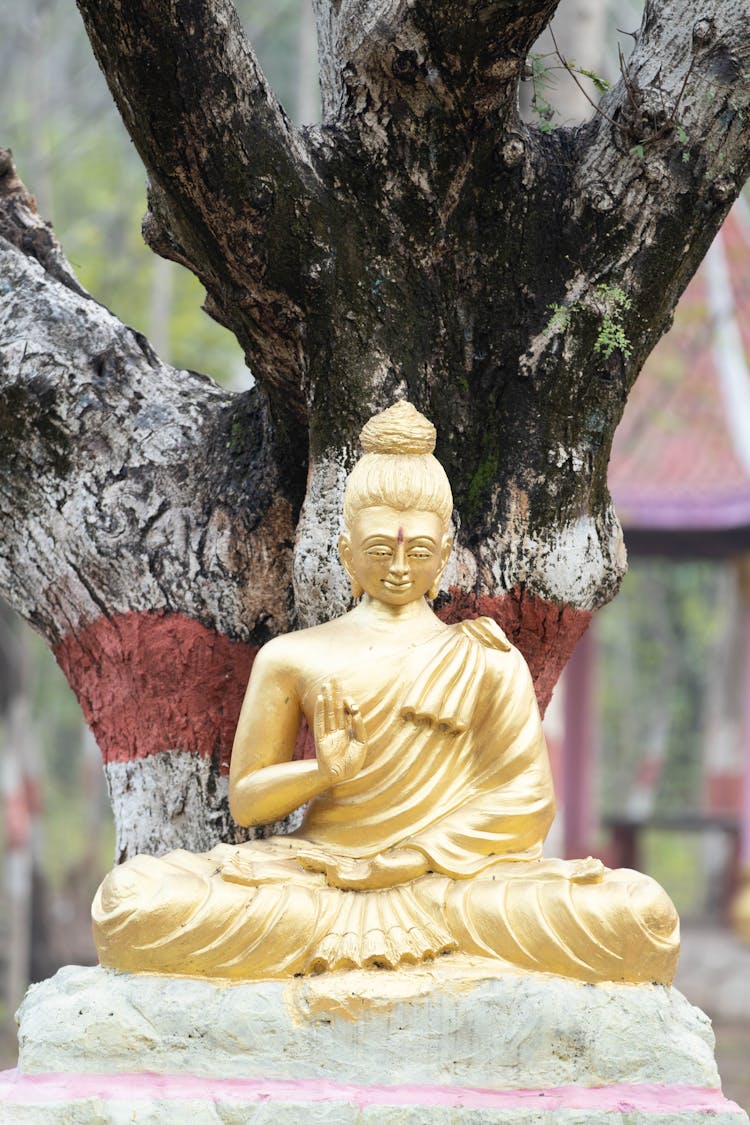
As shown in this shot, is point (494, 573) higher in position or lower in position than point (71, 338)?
lower

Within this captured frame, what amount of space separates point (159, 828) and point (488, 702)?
1258mm

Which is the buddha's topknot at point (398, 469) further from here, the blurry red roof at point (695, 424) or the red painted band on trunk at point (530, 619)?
the blurry red roof at point (695, 424)

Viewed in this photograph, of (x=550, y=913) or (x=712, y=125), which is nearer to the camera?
(x=550, y=913)

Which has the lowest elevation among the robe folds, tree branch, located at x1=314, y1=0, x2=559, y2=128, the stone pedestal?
the stone pedestal

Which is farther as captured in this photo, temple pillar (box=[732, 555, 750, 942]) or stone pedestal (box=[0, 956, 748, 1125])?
temple pillar (box=[732, 555, 750, 942])

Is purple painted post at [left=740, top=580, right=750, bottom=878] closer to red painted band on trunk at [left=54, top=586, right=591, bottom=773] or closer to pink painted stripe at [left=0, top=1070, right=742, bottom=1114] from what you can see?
red painted band on trunk at [left=54, top=586, right=591, bottom=773]

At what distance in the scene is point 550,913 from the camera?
395 cm

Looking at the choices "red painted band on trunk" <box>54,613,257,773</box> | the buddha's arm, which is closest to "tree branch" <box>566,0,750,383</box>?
the buddha's arm

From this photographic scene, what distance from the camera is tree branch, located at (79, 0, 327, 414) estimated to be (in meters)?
4.17

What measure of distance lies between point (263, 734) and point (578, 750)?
32.3ft

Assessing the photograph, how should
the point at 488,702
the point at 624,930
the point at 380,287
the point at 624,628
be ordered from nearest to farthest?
the point at 624,930
the point at 488,702
the point at 380,287
the point at 624,628

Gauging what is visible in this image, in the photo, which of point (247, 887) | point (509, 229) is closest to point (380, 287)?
point (509, 229)

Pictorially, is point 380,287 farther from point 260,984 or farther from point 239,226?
point 260,984

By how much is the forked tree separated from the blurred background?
13.3 inches
